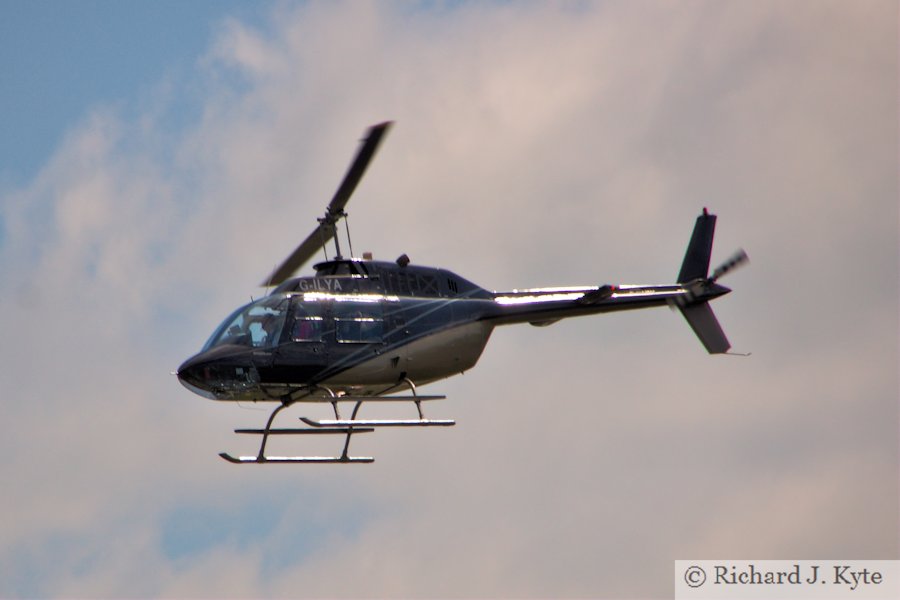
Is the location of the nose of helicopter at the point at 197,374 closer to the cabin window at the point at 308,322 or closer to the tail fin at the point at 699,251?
the cabin window at the point at 308,322

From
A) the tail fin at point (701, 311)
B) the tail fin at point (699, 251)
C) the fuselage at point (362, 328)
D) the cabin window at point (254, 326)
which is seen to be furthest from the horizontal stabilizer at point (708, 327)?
the cabin window at point (254, 326)

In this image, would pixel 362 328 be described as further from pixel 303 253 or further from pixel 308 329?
pixel 303 253

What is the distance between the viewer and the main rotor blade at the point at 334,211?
30.3 m

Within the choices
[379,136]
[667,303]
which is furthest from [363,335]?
[667,303]

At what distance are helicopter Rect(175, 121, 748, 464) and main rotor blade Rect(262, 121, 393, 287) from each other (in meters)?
0.02

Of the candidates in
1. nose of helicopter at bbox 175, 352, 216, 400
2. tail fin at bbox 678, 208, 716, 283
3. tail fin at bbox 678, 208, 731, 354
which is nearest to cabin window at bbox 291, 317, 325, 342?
nose of helicopter at bbox 175, 352, 216, 400

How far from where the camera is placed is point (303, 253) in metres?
34.7

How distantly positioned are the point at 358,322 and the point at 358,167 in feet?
10.2

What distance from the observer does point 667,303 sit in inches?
1398

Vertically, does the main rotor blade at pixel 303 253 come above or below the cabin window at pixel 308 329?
above

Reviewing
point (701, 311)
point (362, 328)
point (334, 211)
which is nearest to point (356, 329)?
point (362, 328)

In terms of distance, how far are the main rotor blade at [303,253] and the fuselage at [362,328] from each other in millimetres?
1173

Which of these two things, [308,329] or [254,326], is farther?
[308,329]

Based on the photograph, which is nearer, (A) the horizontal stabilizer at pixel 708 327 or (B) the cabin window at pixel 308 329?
(B) the cabin window at pixel 308 329
